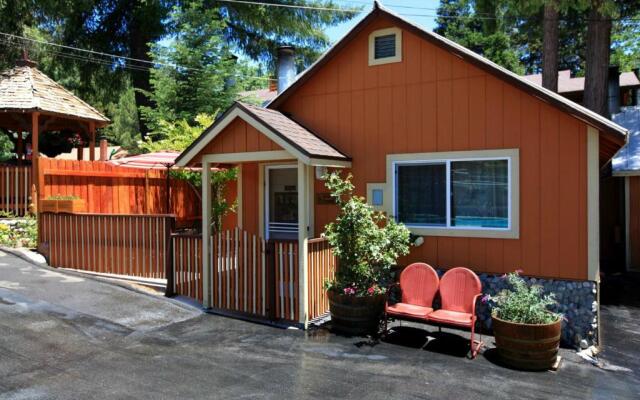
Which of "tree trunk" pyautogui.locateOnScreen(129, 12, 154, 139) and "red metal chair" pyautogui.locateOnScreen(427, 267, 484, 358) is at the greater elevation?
"tree trunk" pyautogui.locateOnScreen(129, 12, 154, 139)

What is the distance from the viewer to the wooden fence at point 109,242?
30.0 ft

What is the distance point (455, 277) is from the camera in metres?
6.80

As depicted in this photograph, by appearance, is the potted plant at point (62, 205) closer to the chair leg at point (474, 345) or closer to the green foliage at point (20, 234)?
the green foliage at point (20, 234)

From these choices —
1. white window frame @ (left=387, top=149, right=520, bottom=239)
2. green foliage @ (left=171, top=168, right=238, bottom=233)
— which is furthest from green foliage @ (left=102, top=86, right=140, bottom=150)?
white window frame @ (left=387, top=149, right=520, bottom=239)

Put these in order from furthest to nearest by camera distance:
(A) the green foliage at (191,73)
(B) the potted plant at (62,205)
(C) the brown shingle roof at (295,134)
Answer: (A) the green foliage at (191,73), (B) the potted plant at (62,205), (C) the brown shingle roof at (295,134)

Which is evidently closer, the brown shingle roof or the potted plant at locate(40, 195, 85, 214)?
the brown shingle roof

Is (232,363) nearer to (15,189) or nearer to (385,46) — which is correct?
(385,46)

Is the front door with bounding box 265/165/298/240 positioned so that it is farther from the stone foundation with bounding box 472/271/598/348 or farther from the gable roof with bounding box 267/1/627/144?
the stone foundation with bounding box 472/271/598/348

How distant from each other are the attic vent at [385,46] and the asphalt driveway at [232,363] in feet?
13.9

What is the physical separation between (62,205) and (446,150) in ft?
24.7

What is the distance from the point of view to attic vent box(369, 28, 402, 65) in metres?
8.10

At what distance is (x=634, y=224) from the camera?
503 inches

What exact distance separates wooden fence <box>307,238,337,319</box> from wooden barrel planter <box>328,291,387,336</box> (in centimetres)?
54

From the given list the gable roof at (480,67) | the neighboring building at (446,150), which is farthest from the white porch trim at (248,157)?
the gable roof at (480,67)
